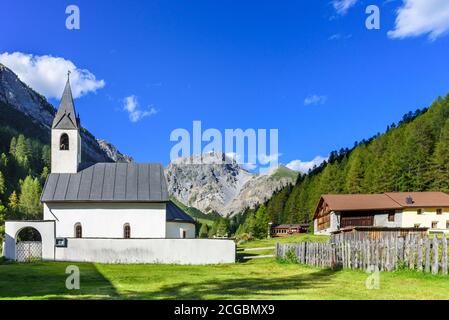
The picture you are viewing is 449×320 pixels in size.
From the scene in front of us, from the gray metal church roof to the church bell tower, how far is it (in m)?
1.11

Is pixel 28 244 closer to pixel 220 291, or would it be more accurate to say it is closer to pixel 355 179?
pixel 220 291

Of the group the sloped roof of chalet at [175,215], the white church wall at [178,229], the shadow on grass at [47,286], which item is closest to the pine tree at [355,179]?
the white church wall at [178,229]

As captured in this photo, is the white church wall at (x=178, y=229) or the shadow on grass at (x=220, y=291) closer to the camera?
the shadow on grass at (x=220, y=291)

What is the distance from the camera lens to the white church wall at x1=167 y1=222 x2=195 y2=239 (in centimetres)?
3862

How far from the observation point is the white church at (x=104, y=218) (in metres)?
32.1

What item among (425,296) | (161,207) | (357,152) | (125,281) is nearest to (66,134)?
(161,207)

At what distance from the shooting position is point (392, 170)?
90.4 meters

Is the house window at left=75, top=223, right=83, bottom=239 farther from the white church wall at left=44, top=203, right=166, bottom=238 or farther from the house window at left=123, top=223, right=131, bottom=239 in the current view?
the house window at left=123, top=223, right=131, bottom=239

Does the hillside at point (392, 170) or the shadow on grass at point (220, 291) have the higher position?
the hillside at point (392, 170)

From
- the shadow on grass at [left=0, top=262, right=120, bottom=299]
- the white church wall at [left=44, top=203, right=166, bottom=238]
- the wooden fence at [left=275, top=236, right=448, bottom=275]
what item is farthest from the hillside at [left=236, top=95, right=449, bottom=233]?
the shadow on grass at [left=0, top=262, right=120, bottom=299]

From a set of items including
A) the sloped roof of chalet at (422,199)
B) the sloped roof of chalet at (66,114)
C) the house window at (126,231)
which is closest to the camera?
the house window at (126,231)

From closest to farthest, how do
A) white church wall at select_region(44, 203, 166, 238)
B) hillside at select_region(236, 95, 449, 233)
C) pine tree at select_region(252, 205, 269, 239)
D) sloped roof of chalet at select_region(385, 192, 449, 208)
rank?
1. white church wall at select_region(44, 203, 166, 238)
2. sloped roof of chalet at select_region(385, 192, 449, 208)
3. hillside at select_region(236, 95, 449, 233)
4. pine tree at select_region(252, 205, 269, 239)

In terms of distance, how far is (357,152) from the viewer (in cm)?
11719

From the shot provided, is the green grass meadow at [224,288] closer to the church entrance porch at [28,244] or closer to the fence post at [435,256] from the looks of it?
the fence post at [435,256]
